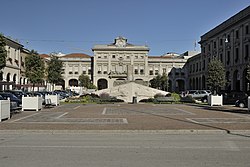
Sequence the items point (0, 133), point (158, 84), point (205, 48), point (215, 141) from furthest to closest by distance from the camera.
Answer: point (158, 84) < point (205, 48) < point (0, 133) < point (215, 141)

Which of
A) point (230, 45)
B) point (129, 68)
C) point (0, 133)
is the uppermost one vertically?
point (230, 45)

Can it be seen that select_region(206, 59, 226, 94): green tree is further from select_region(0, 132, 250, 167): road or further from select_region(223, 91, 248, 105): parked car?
select_region(0, 132, 250, 167): road


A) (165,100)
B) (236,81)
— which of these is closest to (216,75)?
(165,100)

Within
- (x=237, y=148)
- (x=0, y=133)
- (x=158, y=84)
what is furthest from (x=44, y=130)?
(x=158, y=84)

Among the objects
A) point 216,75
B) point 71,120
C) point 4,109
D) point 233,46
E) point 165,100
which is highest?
point 233,46

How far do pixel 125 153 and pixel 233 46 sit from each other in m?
57.4

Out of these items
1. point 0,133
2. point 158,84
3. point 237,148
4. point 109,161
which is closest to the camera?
point 109,161

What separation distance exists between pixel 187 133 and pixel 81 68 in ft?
329

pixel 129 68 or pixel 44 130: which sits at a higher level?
pixel 129 68

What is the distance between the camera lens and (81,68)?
111 metres

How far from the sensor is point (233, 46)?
60.7m

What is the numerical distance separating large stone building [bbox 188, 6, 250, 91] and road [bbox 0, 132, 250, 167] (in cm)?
4211

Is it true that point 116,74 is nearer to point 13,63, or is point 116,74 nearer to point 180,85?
point 180,85

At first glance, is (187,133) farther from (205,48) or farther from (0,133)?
(205,48)
